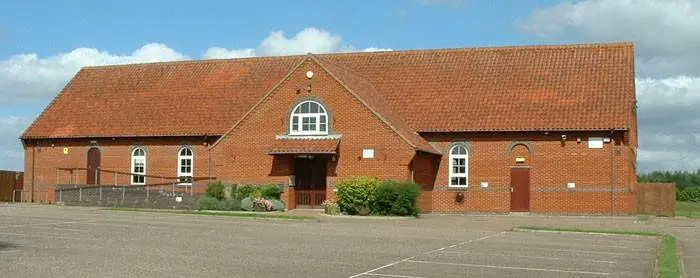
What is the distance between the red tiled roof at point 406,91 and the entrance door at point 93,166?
118cm

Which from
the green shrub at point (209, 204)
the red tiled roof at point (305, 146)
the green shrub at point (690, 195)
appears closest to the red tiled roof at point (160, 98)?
the red tiled roof at point (305, 146)

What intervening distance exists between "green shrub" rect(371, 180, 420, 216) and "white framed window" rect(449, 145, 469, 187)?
573 cm

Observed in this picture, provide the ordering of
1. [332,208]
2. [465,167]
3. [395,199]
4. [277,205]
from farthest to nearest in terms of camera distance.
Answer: [465,167], [277,205], [332,208], [395,199]

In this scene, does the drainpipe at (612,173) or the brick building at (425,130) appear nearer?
the drainpipe at (612,173)

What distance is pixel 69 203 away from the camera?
130ft

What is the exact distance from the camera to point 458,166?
38.1m

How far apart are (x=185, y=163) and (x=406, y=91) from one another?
1137cm

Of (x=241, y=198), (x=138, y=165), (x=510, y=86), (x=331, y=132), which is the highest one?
(x=510, y=86)

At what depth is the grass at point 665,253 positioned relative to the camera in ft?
48.8

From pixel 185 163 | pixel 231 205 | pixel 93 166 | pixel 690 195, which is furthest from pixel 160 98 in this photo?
pixel 690 195

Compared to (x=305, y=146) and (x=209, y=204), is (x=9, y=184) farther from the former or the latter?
(x=305, y=146)

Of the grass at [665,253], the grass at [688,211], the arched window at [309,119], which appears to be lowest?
the grass at [665,253]

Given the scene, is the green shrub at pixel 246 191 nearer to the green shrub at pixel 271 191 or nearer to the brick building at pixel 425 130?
the green shrub at pixel 271 191

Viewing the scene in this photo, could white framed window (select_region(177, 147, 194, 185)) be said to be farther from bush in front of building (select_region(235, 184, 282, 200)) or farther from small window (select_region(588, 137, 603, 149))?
small window (select_region(588, 137, 603, 149))
